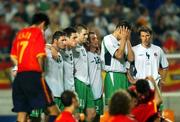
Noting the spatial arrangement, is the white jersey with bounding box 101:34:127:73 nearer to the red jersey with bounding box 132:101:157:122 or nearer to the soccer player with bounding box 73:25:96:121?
the soccer player with bounding box 73:25:96:121

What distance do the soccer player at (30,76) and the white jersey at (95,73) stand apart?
1.61 metres

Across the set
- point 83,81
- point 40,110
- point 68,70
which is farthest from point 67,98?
point 83,81

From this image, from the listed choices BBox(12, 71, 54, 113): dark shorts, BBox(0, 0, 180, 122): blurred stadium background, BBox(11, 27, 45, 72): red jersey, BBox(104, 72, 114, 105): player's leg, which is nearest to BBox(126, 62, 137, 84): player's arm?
BBox(104, 72, 114, 105): player's leg

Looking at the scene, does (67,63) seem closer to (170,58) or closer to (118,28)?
(118,28)

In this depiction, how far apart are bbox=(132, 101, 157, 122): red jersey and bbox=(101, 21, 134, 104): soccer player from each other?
213 cm

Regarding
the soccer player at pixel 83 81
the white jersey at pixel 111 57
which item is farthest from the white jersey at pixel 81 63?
the white jersey at pixel 111 57

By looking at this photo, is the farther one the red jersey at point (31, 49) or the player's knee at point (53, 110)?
the player's knee at point (53, 110)

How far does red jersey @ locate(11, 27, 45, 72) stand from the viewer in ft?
41.2

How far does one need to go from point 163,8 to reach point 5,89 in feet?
20.1

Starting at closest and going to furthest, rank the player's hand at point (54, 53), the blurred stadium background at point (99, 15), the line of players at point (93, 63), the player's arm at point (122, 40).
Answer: the player's hand at point (54, 53), the line of players at point (93, 63), the player's arm at point (122, 40), the blurred stadium background at point (99, 15)

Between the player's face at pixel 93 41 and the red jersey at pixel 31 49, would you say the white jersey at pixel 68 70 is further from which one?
the red jersey at pixel 31 49

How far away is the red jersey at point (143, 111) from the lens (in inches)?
460

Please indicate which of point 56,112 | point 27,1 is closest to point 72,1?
point 27,1

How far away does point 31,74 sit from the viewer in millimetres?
12586
